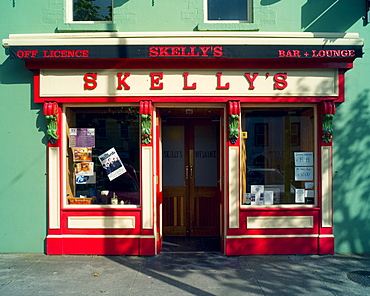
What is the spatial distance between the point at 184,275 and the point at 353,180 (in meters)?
3.65

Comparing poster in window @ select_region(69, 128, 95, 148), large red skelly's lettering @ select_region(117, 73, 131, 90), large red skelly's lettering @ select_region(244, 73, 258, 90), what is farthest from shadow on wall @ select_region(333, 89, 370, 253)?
poster in window @ select_region(69, 128, 95, 148)

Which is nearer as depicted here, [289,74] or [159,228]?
[289,74]

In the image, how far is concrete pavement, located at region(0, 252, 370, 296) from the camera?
4898 mm

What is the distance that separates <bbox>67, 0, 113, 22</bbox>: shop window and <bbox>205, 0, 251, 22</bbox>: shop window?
198 cm

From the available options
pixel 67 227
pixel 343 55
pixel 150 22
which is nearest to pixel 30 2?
pixel 150 22

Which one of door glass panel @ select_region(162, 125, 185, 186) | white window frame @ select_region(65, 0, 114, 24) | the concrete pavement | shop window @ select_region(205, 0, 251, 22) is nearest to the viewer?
the concrete pavement

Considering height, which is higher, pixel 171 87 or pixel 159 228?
pixel 171 87

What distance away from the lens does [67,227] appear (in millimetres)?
6348

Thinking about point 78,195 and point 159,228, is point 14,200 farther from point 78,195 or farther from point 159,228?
point 159,228

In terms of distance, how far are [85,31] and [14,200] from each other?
11.4 feet

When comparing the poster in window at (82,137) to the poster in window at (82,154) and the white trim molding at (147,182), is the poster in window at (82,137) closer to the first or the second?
the poster in window at (82,154)

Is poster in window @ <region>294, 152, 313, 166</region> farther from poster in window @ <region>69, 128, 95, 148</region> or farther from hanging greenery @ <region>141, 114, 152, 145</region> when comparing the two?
poster in window @ <region>69, 128, 95, 148</region>

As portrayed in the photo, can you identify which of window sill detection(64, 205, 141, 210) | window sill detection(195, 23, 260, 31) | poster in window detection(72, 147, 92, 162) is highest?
window sill detection(195, 23, 260, 31)

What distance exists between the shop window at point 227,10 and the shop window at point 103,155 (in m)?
2.50
